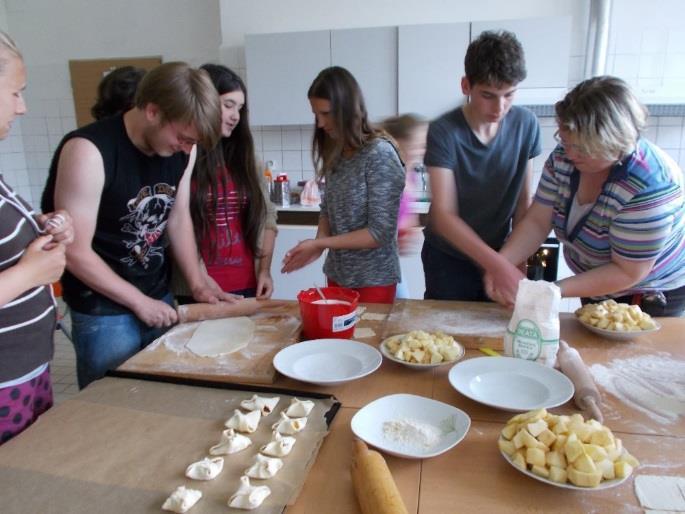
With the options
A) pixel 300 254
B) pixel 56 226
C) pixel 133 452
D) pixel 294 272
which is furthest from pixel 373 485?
pixel 294 272

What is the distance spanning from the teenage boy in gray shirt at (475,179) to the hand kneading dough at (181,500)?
40.9 inches

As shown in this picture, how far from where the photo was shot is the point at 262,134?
3801mm

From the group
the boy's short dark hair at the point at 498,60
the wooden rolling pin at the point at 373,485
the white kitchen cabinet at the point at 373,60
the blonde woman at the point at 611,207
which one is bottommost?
the wooden rolling pin at the point at 373,485

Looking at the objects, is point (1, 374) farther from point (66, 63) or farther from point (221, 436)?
point (66, 63)

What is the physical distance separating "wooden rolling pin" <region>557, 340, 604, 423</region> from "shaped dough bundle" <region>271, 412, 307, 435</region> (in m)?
0.54

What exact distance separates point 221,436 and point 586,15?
10.6 ft

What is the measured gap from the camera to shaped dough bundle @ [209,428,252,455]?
34.2 inches

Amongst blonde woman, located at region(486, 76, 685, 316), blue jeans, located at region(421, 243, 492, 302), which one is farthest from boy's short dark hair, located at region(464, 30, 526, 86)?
blue jeans, located at region(421, 243, 492, 302)

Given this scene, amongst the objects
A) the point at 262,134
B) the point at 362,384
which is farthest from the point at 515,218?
the point at 262,134

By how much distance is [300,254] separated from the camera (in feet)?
5.67

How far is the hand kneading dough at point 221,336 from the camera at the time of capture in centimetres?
128

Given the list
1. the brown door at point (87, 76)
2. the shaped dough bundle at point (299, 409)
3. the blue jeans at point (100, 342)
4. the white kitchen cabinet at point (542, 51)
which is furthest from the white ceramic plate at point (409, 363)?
the brown door at point (87, 76)

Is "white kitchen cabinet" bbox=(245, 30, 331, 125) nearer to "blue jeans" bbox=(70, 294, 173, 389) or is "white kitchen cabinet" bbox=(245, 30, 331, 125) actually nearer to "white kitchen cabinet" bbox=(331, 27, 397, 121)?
"white kitchen cabinet" bbox=(331, 27, 397, 121)

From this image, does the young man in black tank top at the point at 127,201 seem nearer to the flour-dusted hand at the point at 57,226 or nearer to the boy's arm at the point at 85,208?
the boy's arm at the point at 85,208
